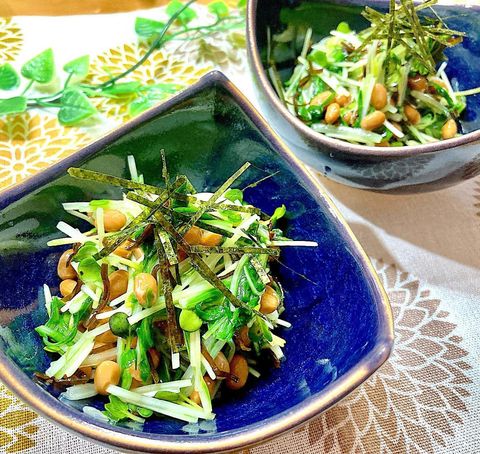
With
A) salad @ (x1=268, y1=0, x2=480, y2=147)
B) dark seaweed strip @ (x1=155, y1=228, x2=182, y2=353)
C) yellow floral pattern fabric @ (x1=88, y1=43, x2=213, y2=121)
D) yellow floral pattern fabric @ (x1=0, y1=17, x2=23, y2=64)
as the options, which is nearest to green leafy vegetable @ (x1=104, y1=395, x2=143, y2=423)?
dark seaweed strip @ (x1=155, y1=228, x2=182, y2=353)

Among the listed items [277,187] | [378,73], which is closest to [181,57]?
[378,73]

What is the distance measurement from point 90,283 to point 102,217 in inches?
6.7

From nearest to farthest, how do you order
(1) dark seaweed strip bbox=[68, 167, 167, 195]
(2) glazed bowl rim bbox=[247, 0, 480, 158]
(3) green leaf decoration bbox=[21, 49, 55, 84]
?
1. (1) dark seaweed strip bbox=[68, 167, 167, 195]
2. (2) glazed bowl rim bbox=[247, 0, 480, 158]
3. (3) green leaf decoration bbox=[21, 49, 55, 84]

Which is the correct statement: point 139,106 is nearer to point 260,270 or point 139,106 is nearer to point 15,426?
point 260,270

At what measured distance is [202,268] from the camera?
4.16 ft

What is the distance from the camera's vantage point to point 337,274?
1396 millimetres

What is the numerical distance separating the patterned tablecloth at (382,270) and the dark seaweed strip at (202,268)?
15.7 inches

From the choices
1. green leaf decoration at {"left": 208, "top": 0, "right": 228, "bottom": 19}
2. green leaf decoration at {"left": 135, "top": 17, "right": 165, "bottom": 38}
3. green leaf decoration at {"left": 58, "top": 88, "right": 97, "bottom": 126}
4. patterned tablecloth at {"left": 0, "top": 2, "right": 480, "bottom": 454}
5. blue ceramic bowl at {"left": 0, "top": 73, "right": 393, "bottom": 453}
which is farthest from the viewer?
green leaf decoration at {"left": 208, "top": 0, "right": 228, "bottom": 19}

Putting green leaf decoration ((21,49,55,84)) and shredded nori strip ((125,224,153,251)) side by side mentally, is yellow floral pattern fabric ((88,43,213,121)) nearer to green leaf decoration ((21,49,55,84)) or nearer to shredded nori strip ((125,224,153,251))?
green leaf decoration ((21,49,55,84))

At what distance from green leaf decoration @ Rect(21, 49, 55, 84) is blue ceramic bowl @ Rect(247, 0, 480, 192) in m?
Result: 0.77

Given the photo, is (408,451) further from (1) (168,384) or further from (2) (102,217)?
(2) (102,217)

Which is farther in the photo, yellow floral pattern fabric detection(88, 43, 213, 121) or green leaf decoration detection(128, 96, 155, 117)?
yellow floral pattern fabric detection(88, 43, 213, 121)

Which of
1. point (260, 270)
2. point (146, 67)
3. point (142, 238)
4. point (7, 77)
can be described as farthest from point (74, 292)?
point (146, 67)

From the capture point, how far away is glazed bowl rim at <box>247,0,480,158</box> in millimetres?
1596
